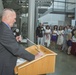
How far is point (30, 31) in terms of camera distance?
5.82 metres

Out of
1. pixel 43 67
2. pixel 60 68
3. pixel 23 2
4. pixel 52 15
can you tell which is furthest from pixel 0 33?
pixel 52 15

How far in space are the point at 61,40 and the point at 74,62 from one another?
13.3 feet

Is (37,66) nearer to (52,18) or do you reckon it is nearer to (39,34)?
(39,34)

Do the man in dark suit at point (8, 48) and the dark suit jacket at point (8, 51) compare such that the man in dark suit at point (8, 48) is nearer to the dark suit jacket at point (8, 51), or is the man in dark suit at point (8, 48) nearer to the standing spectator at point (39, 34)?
the dark suit jacket at point (8, 51)

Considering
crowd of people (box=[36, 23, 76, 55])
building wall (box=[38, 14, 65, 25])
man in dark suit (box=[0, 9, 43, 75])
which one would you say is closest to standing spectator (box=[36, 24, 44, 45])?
crowd of people (box=[36, 23, 76, 55])

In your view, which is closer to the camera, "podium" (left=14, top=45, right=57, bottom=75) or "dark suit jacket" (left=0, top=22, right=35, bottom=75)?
"dark suit jacket" (left=0, top=22, right=35, bottom=75)

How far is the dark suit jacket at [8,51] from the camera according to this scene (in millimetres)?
2309

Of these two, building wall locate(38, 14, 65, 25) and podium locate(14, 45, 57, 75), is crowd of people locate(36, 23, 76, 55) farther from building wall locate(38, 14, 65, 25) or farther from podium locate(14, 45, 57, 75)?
building wall locate(38, 14, 65, 25)

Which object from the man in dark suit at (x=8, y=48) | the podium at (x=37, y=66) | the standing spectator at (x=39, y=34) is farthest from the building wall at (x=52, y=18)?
the man in dark suit at (x=8, y=48)

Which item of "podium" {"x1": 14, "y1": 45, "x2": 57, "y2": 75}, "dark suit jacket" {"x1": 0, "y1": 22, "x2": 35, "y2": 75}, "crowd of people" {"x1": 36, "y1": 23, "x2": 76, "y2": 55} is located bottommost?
"crowd of people" {"x1": 36, "y1": 23, "x2": 76, "y2": 55}

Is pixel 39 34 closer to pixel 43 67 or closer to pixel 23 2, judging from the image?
pixel 23 2

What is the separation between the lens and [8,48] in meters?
2.30

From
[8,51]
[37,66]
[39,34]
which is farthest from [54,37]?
[8,51]

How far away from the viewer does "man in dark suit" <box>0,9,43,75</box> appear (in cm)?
231
